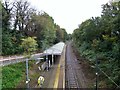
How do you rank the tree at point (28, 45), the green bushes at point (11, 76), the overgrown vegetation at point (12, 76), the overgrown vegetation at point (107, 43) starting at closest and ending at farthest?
the green bushes at point (11, 76) → the overgrown vegetation at point (12, 76) → the overgrown vegetation at point (107, 43) → the tree at point (28, 45)

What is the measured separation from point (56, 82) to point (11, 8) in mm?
29311

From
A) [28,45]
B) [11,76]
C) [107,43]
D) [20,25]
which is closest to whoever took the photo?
[11,76]

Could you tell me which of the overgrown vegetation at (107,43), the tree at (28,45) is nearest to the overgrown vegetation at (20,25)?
the tree at (28,45)

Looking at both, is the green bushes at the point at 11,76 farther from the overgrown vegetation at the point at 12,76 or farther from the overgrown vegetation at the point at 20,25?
the overgrown vegetation at the point at 20,25

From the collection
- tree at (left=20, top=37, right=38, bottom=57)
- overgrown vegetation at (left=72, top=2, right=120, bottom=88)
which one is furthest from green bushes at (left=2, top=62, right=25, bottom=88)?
tree at (left=20, top=37, right=38, bottom=57)

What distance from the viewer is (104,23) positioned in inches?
2002

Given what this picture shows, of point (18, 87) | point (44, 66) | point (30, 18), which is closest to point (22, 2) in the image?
point (30, 18)

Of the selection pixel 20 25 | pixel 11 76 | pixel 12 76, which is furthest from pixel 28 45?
pixel 11 76

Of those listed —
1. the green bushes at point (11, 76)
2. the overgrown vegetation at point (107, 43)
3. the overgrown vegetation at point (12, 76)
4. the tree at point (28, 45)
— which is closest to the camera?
the green bushes at point (11, 76)

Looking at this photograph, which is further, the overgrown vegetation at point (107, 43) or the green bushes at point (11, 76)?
the overgrown vegetation at point (107, 43)

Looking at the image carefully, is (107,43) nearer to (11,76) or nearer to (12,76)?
(12,76)

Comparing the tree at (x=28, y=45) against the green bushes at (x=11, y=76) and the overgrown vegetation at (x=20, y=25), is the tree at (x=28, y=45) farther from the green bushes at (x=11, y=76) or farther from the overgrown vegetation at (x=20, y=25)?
the green bushes at (x=11, y=76)

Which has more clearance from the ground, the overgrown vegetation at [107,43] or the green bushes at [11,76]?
the overgrown vegetation at [107,43]

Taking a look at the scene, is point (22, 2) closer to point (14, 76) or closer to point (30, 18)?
point (30, 18)
